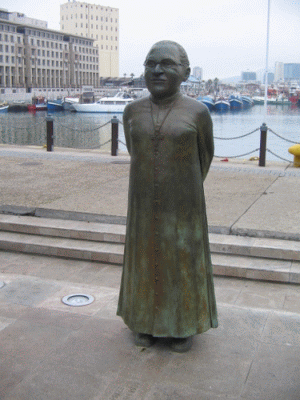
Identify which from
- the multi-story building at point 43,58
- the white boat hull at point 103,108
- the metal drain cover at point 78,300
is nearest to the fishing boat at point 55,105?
the white boat hull at point 103,108

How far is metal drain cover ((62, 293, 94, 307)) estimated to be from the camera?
4.59 m

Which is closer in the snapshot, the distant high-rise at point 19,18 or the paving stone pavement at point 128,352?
the paving stone pavement at point 128,352

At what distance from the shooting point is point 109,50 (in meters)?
143

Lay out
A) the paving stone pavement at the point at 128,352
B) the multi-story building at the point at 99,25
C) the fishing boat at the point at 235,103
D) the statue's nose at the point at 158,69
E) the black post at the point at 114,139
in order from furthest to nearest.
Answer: the multi-story building at the point at 99,25 < the fishing boat at the point at 235,103 < the black post at the point at 114,139 < the statue's nose at the point at 158,69 < the paving stone pavement at the point at 128,352

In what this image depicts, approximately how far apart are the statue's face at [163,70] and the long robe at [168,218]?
104mm

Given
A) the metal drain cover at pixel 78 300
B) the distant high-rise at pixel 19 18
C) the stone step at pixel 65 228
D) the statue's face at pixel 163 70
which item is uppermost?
the distant high-rise at pixel 19 18

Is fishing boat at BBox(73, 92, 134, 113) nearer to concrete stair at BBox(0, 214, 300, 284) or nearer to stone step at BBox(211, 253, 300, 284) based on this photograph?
concrete stair at BBox(0, 214, 300, 284)

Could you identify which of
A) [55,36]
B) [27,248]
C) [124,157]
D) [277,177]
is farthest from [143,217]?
[55,36]

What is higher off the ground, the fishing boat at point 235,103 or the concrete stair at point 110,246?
the fishing boat at point 235,103

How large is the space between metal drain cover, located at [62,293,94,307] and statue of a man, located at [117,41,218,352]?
1036 millimetres

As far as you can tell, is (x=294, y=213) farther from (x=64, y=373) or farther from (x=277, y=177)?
(x=64, y=373)

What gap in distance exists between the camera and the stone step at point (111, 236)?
5.65 m

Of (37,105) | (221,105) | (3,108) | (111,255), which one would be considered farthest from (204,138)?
(221,105)

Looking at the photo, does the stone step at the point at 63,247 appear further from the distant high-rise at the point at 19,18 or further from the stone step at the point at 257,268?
the distant high-rise at the point at 19,18
